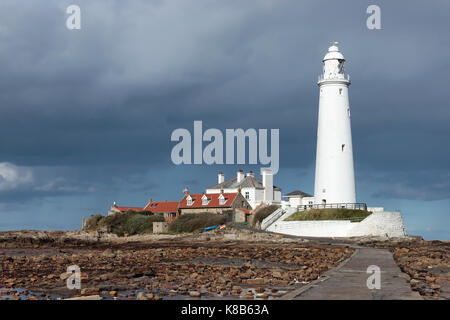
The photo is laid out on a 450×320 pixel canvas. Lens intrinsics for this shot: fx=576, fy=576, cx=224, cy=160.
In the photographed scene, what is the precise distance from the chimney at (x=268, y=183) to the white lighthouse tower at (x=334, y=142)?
2165 centimetres

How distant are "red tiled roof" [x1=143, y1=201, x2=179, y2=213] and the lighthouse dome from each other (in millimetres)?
28669

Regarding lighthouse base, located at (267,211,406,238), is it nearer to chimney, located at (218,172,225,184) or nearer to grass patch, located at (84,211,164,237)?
grass patch, located at (84,211,164,237)

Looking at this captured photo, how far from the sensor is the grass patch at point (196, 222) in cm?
5956

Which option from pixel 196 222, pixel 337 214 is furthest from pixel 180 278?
pixel 196 222

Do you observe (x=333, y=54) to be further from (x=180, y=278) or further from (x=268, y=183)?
(x=180, y=278)

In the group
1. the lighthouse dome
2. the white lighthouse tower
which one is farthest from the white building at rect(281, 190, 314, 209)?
the lighthouse dome

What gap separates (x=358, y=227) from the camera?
47.2m

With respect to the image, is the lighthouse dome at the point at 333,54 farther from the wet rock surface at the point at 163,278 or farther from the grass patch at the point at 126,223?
the wet rock surface at the point at 163,278

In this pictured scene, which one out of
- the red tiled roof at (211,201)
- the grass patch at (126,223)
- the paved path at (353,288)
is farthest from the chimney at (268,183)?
the paved path at (353,288)

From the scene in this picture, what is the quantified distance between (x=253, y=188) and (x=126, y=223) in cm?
1687

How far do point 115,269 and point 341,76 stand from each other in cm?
3702

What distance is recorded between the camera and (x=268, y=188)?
75500mm

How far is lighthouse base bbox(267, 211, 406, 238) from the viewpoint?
47188 mm
